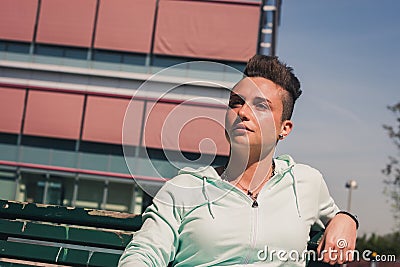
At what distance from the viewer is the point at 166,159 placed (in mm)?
1582

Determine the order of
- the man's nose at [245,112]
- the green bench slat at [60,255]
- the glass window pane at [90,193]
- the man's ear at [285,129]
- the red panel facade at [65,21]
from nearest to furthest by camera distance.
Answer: the man's nose at [245,112] → the man's ear at [285,129] → the green bench slat at [60,255] → the glass window pane at [90,193] → the red panel facade at [65,21]

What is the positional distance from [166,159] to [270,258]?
1.15ft

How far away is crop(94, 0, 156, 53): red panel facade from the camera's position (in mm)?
16219

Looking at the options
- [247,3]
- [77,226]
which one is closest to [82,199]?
[247,3]

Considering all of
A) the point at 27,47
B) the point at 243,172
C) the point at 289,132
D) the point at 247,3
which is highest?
the point at 247,3

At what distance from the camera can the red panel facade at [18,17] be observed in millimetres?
16453

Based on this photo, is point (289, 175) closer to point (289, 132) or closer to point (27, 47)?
point (289, 132)

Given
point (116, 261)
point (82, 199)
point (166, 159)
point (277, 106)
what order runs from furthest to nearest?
point (82, 199), point (116, 261), point (277, 106), point (166, 159)

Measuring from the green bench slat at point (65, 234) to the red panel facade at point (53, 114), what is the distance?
13.8 meters

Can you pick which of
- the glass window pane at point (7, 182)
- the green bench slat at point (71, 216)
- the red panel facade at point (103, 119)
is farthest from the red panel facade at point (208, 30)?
the green bench slat at point (71, 216)

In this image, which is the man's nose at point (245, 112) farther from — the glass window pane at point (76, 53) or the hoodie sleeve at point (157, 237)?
the glass window pane at point (76, 53)

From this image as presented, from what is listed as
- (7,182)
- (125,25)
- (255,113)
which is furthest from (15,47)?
(255,113)

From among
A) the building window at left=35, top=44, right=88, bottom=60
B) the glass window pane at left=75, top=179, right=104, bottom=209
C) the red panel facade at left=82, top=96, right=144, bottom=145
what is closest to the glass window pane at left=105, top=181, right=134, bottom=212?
the glass window pane at left=75, top=179, right=104, bottom=209

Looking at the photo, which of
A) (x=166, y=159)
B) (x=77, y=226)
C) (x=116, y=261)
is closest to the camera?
(x=166, y=159)
